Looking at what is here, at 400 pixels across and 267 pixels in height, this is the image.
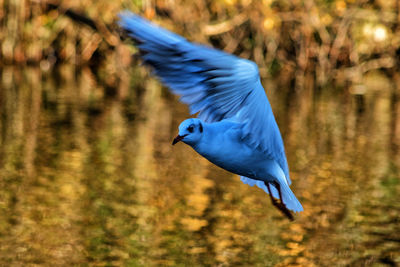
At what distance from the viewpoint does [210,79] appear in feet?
14.7

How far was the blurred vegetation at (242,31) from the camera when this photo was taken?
26578 millimetres

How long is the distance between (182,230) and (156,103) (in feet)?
39.6

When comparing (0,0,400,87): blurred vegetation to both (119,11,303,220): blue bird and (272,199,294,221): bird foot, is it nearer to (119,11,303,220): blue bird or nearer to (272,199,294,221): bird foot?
(272,199,294,221): bird foot

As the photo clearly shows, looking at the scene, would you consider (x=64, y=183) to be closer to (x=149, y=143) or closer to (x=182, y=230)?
(x=182, y=230)

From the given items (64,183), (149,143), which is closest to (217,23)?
(149,143)

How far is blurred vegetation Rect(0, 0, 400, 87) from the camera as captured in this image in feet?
87.2

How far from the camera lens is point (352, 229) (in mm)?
10875

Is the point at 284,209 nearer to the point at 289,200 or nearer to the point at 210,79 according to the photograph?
the point at 289,200

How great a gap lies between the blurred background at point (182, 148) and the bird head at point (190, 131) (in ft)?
1.10

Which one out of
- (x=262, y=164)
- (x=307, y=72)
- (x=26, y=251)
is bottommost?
(x=26, y=251)

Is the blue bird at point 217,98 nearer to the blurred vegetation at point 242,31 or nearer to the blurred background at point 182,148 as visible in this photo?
the blurred background at point 182,148

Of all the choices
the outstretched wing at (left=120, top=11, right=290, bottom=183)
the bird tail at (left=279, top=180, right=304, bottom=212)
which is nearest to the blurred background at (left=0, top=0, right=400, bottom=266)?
the outstretched wing at (left=120, top=11, right=290, bottom=183)

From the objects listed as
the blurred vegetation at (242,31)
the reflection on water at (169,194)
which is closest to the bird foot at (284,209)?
the reflection on water at (169,194)

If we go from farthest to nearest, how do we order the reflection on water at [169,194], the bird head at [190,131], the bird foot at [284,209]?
the reflection on water at [169,194], the bird foot at [284,209], the bird head at [190,131]
